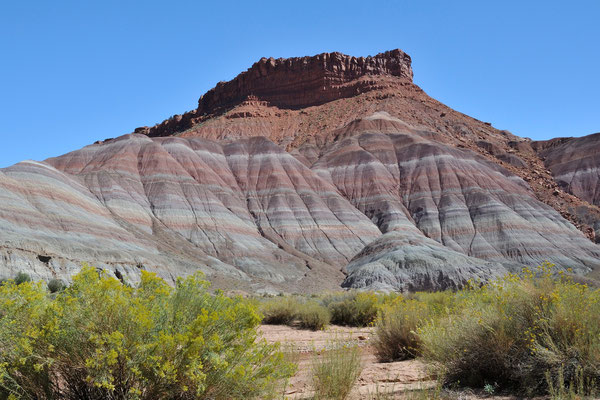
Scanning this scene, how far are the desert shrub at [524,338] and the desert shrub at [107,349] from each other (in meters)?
3.13

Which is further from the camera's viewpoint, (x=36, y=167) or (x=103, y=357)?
(x=36, y=167)

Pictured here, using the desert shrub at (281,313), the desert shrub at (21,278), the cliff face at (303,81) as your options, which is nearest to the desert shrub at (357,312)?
the desert shrub at (281,313)

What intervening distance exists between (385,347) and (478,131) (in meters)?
95.5

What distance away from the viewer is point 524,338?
6000 mm

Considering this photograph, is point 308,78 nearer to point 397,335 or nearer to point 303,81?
point 303,81

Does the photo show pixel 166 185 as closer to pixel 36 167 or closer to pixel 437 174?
pixel 36 167

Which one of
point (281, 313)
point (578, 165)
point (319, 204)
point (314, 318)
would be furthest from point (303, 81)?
point (314, 318)

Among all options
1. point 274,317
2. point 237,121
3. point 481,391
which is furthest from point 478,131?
point 481,391

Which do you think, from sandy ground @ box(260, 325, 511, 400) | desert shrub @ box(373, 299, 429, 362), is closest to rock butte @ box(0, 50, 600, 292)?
desert shrub @ box(373, 299, 429, 362)

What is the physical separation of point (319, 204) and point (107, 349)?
199 ft

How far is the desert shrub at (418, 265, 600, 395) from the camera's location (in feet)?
18.1

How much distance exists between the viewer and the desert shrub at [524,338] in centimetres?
551

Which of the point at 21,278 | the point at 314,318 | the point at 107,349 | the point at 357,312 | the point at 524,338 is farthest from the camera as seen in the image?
the point at 21,278

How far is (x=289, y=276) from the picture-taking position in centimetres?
4947
